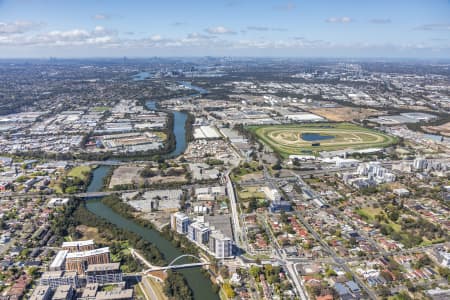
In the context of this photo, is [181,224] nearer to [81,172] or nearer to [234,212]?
[234,212]

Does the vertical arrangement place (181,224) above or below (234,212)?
above

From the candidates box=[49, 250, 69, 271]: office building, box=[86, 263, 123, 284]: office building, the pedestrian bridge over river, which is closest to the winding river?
the pedestrian bridge over river

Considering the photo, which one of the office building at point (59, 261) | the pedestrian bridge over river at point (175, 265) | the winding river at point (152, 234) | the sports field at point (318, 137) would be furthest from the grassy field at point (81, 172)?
the sports field at point (318, 137)

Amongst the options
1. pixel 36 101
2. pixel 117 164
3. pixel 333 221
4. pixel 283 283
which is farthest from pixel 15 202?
pixel 36 101

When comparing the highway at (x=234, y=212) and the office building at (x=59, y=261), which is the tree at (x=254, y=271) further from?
the office building at (x=59, y=261)

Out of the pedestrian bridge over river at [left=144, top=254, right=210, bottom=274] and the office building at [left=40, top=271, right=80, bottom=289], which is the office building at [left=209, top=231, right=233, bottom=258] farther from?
the office building at [left=40, top=271, right=80, bottom=289]

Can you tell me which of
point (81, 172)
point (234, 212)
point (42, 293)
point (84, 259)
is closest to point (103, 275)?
point (84, 259)
